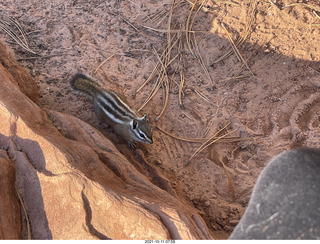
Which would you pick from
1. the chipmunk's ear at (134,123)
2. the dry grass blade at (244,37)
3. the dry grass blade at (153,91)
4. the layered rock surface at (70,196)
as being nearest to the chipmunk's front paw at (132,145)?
the chipmunk's ear at (134,123)

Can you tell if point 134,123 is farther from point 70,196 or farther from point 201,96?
point 70,196

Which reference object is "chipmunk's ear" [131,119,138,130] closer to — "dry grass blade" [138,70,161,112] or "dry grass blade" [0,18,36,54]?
"dry grass blade" [138,70,161,112]

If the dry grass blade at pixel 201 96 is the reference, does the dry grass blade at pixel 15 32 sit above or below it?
above

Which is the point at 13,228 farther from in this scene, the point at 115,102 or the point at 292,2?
the point at 292,2

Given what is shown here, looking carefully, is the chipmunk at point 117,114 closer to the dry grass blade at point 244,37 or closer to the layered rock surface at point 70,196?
the layered rock surface at point 70,196

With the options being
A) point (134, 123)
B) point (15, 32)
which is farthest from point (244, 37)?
point (15, 32)
